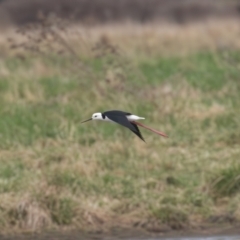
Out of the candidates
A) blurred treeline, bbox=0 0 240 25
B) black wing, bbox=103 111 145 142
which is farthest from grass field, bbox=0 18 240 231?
blurred treeline, bbox=0 0 240 25

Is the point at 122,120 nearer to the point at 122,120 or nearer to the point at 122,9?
the point at 122,120

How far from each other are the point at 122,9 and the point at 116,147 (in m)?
13.7

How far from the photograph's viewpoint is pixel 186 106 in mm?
13203

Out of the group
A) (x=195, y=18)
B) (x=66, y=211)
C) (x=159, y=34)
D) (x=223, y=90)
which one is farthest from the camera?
(x=195, y=18)

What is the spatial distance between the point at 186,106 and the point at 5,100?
220 centimetres

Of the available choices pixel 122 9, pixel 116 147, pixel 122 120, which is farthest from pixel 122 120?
pixel 122 9

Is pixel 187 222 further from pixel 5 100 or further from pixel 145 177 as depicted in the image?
pixel 5 100

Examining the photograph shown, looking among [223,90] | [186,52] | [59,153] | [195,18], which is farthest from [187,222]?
[195,18]

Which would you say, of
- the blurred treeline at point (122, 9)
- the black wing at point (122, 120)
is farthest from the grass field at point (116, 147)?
the blurred treeline at point (122, 9)

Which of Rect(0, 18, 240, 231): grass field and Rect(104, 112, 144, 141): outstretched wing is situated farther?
Rect(0, 18, 240, 231): grass field

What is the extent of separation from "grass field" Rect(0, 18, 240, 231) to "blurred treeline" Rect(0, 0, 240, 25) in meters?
7.23

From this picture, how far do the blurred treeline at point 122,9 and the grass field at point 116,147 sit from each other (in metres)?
7.23

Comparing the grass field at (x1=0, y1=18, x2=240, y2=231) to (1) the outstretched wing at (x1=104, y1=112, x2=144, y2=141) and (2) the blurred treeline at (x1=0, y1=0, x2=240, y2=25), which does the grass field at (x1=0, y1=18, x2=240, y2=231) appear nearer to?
(1) the outstretched wing at (x1=104, y1=112, x2=144, y2=141)

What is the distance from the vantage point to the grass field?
1034cm
